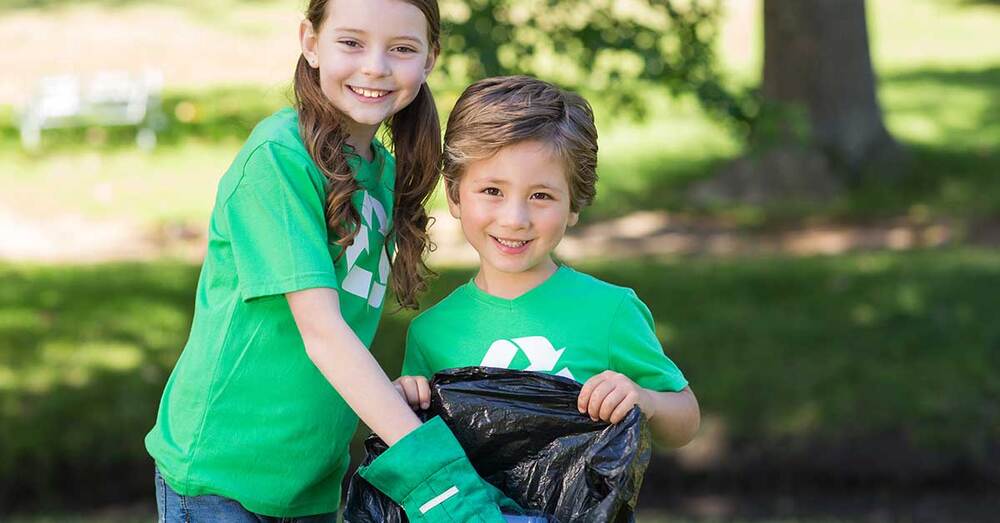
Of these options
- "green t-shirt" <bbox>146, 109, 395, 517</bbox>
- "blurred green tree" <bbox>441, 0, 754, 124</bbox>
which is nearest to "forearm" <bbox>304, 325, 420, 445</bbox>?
"green t-shirt" <bbox>146, 109, 395, 517</bbox>

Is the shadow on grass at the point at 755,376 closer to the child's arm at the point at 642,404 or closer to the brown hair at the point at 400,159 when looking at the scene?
the brown hair at the point at 400,159

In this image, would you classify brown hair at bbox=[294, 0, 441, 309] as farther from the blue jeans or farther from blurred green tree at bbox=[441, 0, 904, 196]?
blurred green tree at bbox=[441, 0, 904, 196]

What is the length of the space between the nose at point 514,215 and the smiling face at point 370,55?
0.90ft

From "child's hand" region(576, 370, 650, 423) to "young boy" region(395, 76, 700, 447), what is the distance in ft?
0.19

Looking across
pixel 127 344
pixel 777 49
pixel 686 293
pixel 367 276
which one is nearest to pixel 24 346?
pixel 127 344

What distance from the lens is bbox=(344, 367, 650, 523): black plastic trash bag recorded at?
1968mm

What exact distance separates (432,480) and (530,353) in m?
0.30

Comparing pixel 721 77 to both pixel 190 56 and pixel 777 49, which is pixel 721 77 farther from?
pixel 190 56

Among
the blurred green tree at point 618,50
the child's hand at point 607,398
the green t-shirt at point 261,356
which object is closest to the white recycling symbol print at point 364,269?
the green t-shirt at point 261,356

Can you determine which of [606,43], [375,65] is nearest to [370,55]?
[375,65]

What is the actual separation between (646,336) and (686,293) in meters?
5.09

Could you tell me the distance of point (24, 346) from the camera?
262 inches

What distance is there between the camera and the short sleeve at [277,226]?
6.67 ft

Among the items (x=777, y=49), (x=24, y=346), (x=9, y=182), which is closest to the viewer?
(x=24, y=346)
